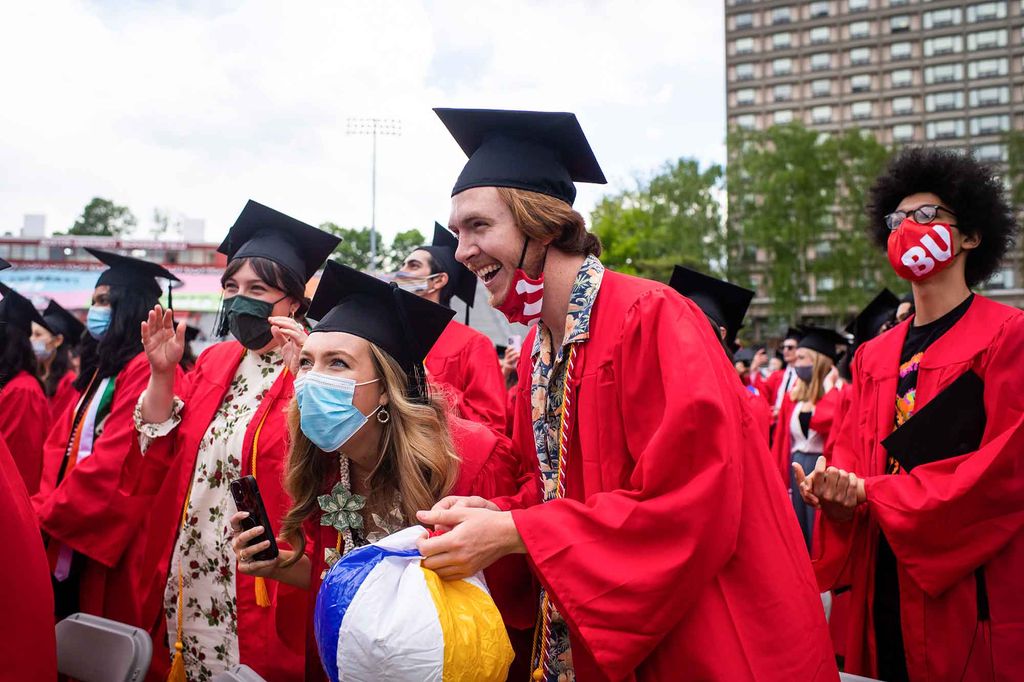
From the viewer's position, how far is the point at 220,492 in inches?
137

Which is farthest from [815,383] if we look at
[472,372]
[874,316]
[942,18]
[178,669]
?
[942,18]

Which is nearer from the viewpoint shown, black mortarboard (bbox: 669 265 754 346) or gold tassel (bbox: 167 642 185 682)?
gold tassel (bbox: 167 642 185 682)

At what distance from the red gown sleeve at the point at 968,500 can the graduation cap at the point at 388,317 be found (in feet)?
5.84

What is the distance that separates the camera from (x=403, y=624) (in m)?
1.71

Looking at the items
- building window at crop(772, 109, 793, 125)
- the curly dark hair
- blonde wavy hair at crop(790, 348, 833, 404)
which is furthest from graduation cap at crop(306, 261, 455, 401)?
building window at crop(772, 109, 793, 125)

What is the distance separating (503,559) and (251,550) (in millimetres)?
821

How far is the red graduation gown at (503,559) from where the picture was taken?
2543 millimetres

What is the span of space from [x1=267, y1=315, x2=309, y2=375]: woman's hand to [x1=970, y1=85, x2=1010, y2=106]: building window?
278 feet

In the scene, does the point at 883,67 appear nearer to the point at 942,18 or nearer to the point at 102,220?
the point at 942,18

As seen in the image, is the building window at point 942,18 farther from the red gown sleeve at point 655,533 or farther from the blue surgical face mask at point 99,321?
the red gown sleeve at point 655,533

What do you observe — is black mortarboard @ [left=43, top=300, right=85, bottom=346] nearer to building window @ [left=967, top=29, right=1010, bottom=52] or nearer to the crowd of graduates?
the crowd of graduates

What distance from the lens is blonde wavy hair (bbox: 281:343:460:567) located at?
8.41ft

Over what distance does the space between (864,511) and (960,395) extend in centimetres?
58

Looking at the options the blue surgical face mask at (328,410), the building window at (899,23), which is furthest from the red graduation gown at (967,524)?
the building window at (899,23)
